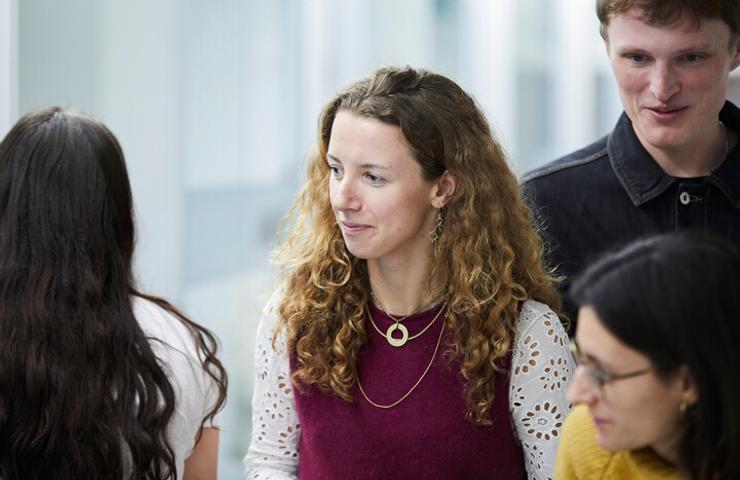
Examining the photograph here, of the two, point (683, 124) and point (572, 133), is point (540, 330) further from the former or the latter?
point (572, 133)

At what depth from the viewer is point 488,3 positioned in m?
5.53

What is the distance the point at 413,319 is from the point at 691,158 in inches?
25.5

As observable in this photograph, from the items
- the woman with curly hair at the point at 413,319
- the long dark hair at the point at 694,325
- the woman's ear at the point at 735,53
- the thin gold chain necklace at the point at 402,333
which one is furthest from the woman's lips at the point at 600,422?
the woman's ear at the point at 735,53

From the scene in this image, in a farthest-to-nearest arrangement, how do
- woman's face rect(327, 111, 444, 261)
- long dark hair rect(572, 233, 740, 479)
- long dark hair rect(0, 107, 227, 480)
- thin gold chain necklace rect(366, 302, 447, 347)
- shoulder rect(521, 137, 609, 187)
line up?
shoulder rect(521, 137, 609, 187) < thin gold chain necklace rect(366, 302, 447, 347) < woman's face rect(327, 111, 444, 261) < long dark hair rect(0, 107, 227, 480) < long dark hair rect(572, 233, 740, 479)

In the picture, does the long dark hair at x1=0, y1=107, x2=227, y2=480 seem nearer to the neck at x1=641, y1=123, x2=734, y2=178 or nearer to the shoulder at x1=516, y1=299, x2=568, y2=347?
the shoulder at x1=516, y1=299, x2=568, y2=347

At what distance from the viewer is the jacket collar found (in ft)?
7.06

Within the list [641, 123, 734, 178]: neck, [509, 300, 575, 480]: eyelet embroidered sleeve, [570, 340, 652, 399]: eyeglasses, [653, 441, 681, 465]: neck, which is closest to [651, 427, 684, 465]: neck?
[653, 441, 681, 465]: neck

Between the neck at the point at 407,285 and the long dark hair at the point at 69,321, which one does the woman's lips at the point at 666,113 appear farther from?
the long dark hair at the point at 69,321

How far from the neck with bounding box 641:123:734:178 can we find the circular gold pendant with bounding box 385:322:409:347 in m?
0.62

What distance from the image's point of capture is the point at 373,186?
6.48 ft

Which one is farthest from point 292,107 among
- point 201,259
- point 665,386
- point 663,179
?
point 665,386

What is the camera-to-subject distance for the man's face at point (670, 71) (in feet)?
6.61

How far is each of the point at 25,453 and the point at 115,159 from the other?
1.69 feet

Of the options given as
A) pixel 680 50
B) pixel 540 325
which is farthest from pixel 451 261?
pixel 680 50
